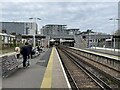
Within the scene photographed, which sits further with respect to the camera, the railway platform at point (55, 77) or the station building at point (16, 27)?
the station building at point (16, 27)

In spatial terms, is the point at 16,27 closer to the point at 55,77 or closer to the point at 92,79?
the point at 92,79

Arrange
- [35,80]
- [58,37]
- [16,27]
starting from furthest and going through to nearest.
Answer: [16,27] → [58,37] → [35,80]

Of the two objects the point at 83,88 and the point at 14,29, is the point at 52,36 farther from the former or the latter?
the point at 83,88

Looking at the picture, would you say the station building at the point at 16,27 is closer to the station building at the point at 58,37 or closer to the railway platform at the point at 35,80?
the station building at the point at 58,37

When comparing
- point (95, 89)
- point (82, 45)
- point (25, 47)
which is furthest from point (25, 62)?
point (82, 45)

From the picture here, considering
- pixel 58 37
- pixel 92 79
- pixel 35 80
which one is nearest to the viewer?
pixel 35 80

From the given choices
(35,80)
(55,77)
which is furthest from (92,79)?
(35,80)

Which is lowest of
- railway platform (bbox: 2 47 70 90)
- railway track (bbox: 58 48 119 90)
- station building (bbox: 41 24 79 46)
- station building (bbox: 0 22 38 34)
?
railway track (bbox: 58 48 119 90)

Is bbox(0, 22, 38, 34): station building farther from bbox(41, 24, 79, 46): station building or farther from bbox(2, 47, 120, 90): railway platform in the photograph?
bbox(2, 47, 120, 90): railway platform

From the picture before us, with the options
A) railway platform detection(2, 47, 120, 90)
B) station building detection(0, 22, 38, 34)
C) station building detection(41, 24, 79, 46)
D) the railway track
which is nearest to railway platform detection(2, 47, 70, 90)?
railway platform detection(2, 47, 120, 90)

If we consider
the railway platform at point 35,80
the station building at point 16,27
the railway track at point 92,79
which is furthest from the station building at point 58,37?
the railway platform at point 35,80

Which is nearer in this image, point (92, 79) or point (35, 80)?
point (35, 80)

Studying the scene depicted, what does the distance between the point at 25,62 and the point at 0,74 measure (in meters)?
5.16

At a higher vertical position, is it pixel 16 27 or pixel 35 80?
pixel 16 27
